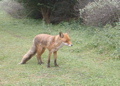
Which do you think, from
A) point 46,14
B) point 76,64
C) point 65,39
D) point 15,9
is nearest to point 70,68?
point 76,64

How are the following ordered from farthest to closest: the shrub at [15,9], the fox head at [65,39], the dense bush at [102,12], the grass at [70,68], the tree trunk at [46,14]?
the shrub at [15,9] < the tree trunk at [46,14] < the dense bush at [102,12] < the fox head at [65,39] < the grass at [70,68]

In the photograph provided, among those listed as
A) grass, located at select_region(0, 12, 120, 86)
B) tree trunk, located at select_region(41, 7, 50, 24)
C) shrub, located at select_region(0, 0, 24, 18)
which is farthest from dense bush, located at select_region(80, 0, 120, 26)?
shrub, located at select_region(0, 0, 24, 18)

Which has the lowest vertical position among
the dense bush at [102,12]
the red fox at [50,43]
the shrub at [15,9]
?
the red fox at [50,43]

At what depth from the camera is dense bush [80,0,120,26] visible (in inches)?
509

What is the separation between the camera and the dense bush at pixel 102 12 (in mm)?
12938

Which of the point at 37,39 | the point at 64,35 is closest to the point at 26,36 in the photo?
the point at 37,39

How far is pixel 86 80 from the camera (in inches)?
245

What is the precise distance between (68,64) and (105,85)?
241 centimetres

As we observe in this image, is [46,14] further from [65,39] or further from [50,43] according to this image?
[65,39]

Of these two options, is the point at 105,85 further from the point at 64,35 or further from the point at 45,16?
the point at 45,16

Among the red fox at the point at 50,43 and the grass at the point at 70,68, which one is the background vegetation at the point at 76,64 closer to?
the grass at the point at 70,68

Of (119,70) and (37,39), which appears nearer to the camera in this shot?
(119,70)

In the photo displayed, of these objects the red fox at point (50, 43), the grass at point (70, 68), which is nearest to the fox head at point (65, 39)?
the red fox at point (50, 43)

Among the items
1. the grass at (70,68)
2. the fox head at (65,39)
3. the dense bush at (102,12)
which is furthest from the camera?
the dense bush at (102,12)
